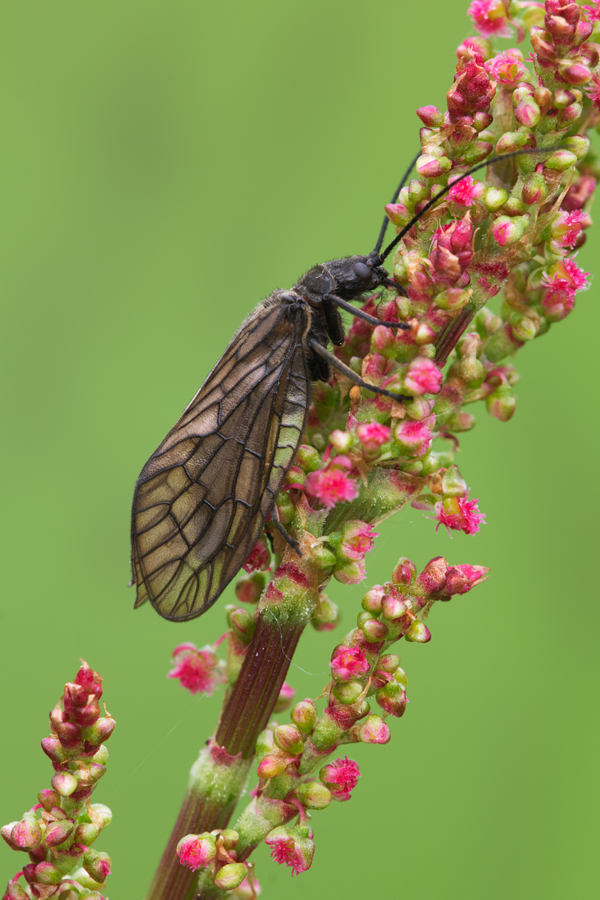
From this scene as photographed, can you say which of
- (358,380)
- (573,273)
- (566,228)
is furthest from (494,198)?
(358,380)

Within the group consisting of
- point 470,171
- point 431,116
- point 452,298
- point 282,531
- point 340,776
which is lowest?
point 340,776

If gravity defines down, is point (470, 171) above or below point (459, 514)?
above

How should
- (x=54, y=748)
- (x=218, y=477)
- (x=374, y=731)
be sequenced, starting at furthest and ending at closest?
(x=218, y=477) < (x=374, y=731) < (x=54, y=748)

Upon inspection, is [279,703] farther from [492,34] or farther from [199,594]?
[492,34]

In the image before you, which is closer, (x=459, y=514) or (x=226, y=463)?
(x=459, y=514)

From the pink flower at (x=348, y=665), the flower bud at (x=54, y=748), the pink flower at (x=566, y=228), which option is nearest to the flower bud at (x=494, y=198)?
the pink flower at (x=566, y=228)

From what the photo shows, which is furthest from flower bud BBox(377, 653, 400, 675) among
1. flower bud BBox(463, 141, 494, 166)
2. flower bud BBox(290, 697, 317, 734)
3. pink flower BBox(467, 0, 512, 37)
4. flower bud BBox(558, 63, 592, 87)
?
pink flower BBox(467, 0, 512, 37)

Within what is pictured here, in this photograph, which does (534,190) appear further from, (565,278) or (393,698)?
(393,698)
